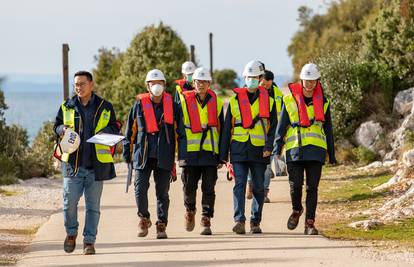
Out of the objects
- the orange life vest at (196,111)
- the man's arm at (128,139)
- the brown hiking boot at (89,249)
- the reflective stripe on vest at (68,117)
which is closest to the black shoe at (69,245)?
the brown hiking boot at (89,249)

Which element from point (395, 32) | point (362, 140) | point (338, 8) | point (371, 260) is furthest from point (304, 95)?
point (338, 8)

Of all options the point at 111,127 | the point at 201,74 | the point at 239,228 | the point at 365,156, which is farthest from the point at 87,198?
the point at 365,156

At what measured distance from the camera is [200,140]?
14227 mm

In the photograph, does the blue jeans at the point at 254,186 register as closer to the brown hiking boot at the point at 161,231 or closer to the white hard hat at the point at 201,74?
the brown hiking boot at the point at 161,231

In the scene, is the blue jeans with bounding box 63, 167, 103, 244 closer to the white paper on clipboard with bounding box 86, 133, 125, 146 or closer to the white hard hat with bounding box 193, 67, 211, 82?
the white paper on clipboard with bounding box 86, 133, 125, 146

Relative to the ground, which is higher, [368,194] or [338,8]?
[338,8]

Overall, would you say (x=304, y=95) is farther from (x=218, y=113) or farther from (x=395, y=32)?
(x=395, y=32)

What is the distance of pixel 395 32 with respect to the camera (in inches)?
1101

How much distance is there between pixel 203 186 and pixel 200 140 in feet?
1.93

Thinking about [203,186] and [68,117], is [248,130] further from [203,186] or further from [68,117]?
[68,117]

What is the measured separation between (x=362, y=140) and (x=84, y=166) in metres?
13.5

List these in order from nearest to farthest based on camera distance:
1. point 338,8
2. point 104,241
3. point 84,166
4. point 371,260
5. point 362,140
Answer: point 371,260, point 84,166, point 104,241, point 362,140, point 338,8

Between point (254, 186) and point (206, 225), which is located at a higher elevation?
point (254, 186)

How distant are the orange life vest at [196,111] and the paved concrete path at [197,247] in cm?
135
